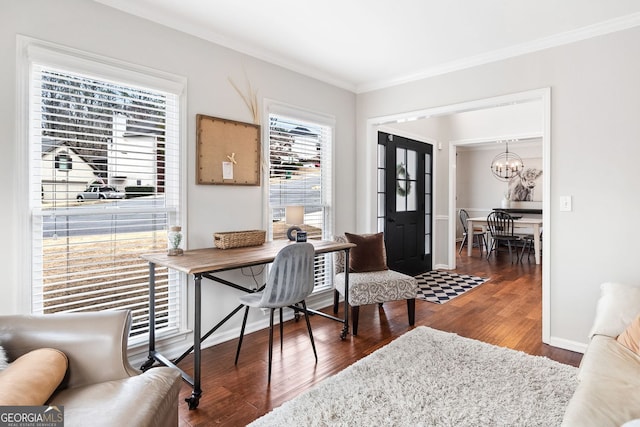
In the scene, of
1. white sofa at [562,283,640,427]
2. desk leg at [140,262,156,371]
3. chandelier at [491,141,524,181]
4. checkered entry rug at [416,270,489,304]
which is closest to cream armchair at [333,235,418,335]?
checkered entry rug at [416,270,489,304]

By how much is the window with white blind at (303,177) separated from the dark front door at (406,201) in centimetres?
100

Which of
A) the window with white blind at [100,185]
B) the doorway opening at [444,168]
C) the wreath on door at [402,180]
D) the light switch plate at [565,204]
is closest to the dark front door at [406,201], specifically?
the wreath on door at [402,180]

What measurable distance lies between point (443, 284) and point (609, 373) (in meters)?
3.27

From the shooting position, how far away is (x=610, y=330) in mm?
2068

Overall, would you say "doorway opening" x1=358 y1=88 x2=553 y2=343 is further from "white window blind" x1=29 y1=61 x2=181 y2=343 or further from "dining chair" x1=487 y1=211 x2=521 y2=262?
"white window blind" x1=29 y1=61 x2=181 y2=343

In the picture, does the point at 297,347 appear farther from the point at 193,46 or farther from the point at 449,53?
the point at 449,53

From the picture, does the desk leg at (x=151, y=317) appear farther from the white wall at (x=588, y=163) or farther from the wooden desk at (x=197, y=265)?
the white wall at (x=588, y=163)

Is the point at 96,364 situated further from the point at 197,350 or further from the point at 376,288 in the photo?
the point at 376,288

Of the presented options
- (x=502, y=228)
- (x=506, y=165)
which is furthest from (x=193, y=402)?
(x=506, y=165)

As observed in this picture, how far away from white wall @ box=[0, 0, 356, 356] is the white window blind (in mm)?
110

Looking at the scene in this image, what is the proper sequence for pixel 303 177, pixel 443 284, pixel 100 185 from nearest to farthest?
pixel 100 185 → pixel 303 177 → pixel 443 284

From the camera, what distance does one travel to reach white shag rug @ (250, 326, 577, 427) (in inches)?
73.9

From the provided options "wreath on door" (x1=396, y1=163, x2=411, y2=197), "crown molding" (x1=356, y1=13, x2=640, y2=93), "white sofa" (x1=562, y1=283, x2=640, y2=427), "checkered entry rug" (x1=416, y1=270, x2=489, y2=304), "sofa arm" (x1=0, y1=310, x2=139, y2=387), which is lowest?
"checkered entry rug" (x1=416, y1=270, x2=489, y2=304)

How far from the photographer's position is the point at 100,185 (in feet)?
7.70
